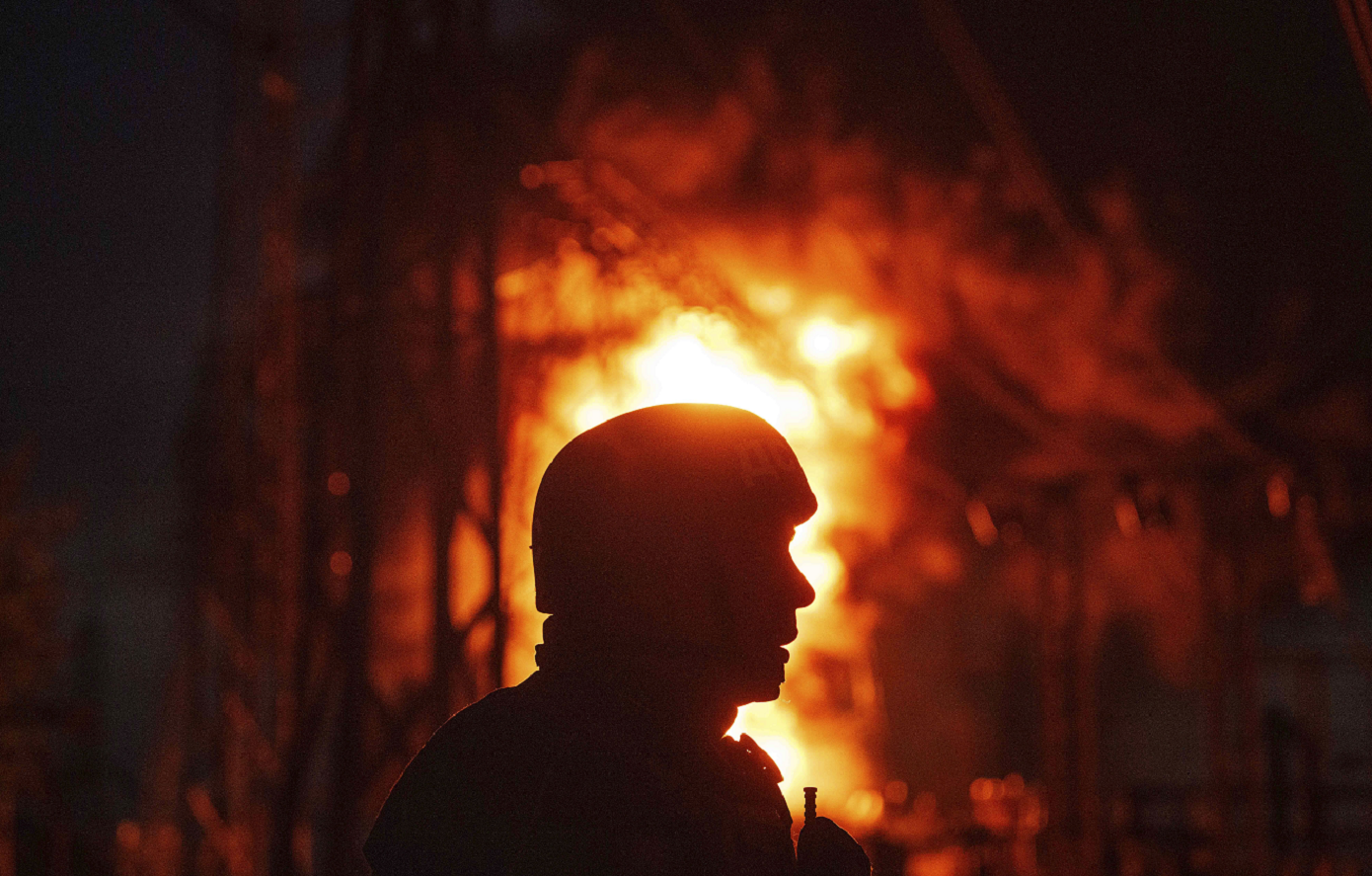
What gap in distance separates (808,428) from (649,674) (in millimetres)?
16317

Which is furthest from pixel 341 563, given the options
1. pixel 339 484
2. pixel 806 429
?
pixel 806 429

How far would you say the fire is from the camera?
48.9 ft

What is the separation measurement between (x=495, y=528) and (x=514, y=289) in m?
9.30

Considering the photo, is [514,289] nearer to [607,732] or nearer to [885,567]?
[607,732]

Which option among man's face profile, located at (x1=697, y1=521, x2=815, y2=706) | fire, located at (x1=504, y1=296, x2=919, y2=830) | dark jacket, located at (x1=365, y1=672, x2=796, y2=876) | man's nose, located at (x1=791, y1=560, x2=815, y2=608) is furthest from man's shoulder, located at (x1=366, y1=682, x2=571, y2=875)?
fire, located at (x1=504, y1=296, x2=919, y2=830)

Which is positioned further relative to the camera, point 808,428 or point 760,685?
point 808,428

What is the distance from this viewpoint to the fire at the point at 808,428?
14906 millimetres

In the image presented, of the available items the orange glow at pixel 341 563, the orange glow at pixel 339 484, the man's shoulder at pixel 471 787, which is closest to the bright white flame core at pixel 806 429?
the orange glow at pixel 339 484

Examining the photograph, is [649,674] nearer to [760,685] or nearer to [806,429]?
[760,685]

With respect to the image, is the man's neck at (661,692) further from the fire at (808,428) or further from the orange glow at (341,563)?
the fire at (808,428)

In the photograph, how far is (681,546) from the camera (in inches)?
78.7

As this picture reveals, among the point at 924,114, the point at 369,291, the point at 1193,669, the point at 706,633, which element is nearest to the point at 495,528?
the point at 369,291

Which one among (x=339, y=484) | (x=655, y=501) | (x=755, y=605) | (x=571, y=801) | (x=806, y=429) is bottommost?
(x=571, y=801)

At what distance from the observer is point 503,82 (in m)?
6.32
